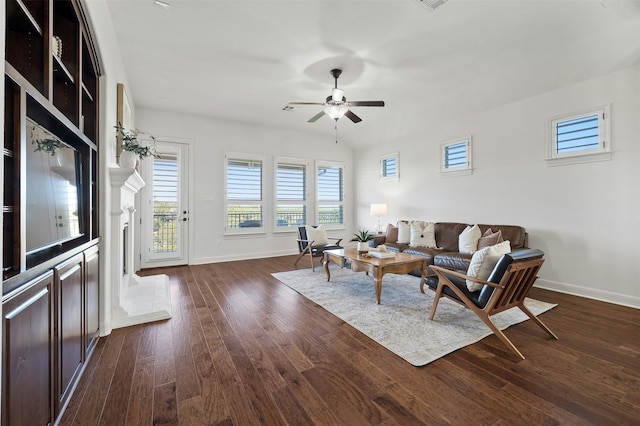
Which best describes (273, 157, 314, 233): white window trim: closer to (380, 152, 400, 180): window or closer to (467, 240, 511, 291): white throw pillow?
(380, 152, 400, 180): window

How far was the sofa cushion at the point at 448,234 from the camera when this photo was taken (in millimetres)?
4848

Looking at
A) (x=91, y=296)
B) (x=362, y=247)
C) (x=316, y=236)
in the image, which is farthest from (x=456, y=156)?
(x=91, y=296)

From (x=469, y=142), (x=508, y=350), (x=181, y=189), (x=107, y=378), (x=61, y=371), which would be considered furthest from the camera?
(x=181, y=189)

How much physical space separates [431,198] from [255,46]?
4200mm

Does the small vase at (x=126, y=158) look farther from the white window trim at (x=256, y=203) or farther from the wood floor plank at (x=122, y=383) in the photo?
the white window trim at (x=256, y=203)

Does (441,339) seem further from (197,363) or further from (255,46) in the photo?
(255,46)

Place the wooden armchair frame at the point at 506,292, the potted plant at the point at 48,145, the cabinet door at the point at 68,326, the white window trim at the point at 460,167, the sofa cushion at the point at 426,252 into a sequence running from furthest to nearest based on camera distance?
the white window trim at the point at 460,167
the sofa cushion at the point at 426,252
the wooden armchair frame at the point at 506,292
the cabinet door at the point at 68,326
the potted plant at the point at 48,145

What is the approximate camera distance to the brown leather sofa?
4.11m

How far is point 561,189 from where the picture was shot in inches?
154

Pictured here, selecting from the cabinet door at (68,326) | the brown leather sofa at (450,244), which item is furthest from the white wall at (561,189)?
the cabinet door at (68,326)

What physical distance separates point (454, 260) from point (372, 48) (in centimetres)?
310

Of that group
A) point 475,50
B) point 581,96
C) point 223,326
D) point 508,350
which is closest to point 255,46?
point 475,50

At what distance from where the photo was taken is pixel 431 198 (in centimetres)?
569

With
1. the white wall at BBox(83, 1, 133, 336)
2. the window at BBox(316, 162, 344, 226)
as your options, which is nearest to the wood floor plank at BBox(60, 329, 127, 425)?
the white wall at BBox(83, 1, 133, 336)
